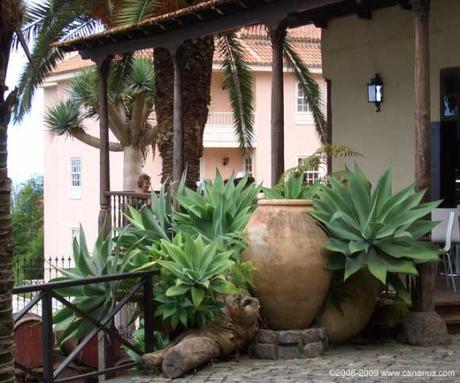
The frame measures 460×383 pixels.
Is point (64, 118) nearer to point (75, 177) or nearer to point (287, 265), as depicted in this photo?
point (75, 177)

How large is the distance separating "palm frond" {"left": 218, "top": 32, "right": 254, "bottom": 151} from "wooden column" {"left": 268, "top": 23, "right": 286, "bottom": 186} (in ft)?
25.2

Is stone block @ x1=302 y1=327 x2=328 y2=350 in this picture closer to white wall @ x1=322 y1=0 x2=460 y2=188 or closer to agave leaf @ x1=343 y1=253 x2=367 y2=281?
agave leaf @ x1=343 y1=253 x2=367 y2=281

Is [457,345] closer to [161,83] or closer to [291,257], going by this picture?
[291,257]

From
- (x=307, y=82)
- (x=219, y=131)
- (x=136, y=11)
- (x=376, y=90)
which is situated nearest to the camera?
(x=376, y=90)

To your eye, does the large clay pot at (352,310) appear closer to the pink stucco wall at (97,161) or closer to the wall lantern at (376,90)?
the wall lantern at (376,90)

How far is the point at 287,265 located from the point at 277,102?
3.48 m

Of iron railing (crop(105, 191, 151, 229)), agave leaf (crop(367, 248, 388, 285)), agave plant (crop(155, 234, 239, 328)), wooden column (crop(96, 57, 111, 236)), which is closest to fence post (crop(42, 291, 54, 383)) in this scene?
agave plant (crop(155, 234, 239, 328))

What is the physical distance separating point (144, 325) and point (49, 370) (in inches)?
50.5

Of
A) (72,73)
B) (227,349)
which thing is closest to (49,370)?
(227,349)

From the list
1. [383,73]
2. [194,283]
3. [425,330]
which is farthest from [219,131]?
[194,283]

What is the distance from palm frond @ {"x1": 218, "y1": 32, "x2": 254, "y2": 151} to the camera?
1903cm

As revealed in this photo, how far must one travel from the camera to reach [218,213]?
8.63 meters

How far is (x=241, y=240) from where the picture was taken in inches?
328

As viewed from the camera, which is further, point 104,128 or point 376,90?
point 104,128
